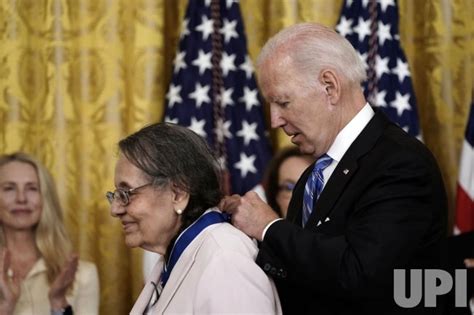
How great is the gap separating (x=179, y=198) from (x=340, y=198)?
45 cm

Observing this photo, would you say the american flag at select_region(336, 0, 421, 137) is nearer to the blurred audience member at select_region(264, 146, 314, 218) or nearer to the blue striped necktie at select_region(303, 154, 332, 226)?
the blurred audience member at select_region(264, 146, 314, 218)

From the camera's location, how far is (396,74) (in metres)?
5.64

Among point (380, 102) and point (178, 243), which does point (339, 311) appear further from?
point (380, 102)

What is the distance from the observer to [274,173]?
5203 millimetres

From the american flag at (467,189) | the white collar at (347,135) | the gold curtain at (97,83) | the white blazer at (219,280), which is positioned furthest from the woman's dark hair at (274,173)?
the white blazer at (219,280)

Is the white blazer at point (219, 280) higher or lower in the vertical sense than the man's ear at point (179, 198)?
lower

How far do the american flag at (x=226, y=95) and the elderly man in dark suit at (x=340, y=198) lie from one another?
104 inches

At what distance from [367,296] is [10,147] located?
3.76 m

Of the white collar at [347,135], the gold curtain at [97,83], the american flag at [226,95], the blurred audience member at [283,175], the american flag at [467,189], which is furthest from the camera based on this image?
the gold curtain at [97,83]

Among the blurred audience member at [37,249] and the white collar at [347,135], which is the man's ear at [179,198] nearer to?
the white collar at [347,135]

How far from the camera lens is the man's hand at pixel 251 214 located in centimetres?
280

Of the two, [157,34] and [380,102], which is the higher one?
[157,34]

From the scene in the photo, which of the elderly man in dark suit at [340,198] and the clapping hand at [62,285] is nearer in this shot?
the elderly man in dark suit at [340,198]

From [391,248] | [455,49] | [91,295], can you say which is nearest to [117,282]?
[91,295]
